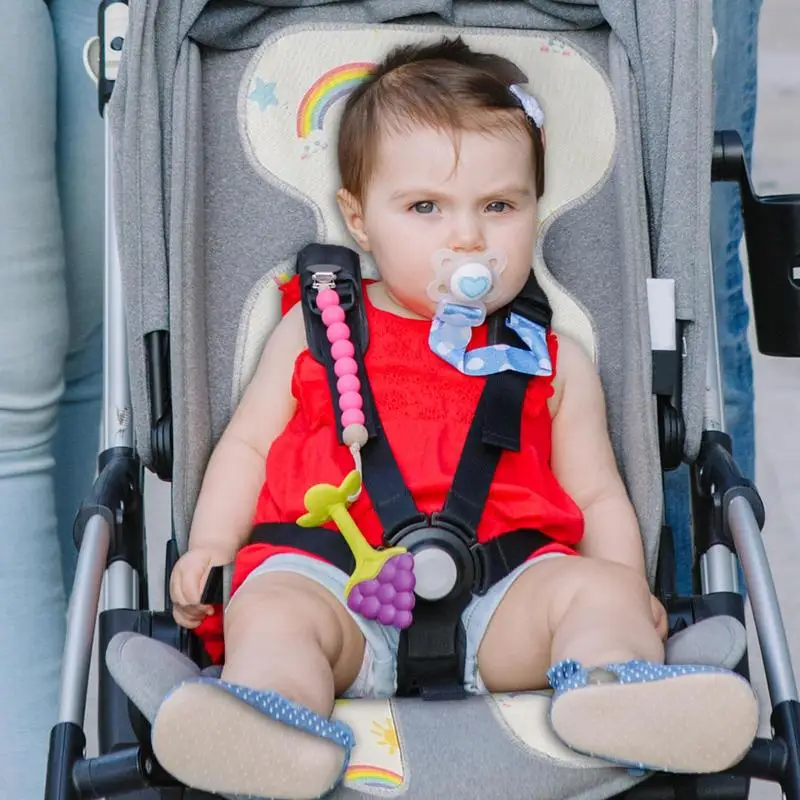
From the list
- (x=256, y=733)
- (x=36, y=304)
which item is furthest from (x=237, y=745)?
(x=36, y=304)

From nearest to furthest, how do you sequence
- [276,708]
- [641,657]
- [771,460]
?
[276,708]
[641,657]
[771,460]

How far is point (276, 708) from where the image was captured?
123 cm

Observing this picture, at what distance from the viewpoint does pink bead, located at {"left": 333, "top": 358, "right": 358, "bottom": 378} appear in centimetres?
163

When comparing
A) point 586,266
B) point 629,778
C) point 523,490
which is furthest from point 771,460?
point 629,778

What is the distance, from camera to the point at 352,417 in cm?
159

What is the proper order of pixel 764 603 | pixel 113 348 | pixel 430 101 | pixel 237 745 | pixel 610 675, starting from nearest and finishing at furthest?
pixel 237 745
pixel 610 675
pixel 764 603
pixel 430 101
pixel 113 348

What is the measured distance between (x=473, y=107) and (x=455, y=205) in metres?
0.11

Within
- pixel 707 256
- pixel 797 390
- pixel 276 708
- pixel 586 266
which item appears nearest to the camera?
pixel 276 708

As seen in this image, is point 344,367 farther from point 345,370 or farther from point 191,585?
point 191,585

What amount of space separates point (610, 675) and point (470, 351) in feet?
1.56

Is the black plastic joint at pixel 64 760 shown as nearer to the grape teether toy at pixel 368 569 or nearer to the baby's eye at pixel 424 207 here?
the grape teether toy at pixel 368 569

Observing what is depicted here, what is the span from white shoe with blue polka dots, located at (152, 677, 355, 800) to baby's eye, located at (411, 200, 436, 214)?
2.10 feet

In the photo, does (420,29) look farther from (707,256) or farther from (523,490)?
(523,490)

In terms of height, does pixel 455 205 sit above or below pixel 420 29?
below
